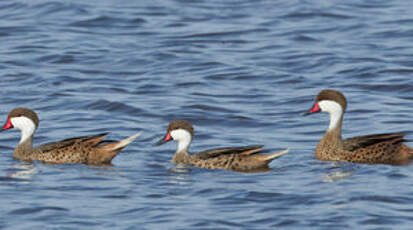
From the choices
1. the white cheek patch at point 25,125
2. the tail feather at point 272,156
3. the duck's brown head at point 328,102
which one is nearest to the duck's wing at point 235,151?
the tail feather at point 272,156

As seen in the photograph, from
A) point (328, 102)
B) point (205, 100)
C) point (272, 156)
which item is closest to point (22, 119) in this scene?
point (272, 156)

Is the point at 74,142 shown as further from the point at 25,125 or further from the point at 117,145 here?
the point at 25,125

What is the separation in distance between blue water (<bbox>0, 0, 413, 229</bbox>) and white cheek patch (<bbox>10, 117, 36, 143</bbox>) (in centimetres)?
60

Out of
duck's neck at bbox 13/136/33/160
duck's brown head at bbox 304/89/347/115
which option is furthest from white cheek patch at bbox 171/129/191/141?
duck's neck at bbox 13/136/33/160

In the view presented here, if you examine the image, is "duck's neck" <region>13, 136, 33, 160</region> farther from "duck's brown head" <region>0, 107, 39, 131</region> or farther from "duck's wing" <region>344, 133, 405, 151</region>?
"duck's wing" <region>344, 133, 405, 151</region>

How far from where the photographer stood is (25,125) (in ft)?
47.7

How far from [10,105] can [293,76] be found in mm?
5309

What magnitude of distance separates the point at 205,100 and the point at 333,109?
399 cm

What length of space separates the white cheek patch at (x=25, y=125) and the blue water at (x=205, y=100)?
1.96ft

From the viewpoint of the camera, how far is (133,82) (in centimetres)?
1986

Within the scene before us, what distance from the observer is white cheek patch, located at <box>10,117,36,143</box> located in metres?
14.5

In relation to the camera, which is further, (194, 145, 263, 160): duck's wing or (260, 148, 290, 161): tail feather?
(194, 145, 263, 160): duck's wing

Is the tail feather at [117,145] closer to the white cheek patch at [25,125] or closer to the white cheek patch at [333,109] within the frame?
the white cheek patch at [25,125]

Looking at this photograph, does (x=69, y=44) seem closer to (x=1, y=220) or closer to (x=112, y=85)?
(x=112, y=85)
